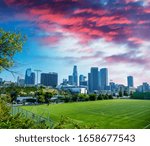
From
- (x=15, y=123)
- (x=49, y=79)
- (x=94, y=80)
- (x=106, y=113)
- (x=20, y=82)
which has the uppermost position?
(x=94, y=80)

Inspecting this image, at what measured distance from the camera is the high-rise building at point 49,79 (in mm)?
5662

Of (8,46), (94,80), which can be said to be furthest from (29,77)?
(94,80)

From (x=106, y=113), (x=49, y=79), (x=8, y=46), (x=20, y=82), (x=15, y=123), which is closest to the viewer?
(x=15, y=123)

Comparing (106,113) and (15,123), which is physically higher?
(15,123)

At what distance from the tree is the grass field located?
16.4ft

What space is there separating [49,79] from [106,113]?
1159 cm

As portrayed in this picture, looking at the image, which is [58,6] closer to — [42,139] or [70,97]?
[42,139]

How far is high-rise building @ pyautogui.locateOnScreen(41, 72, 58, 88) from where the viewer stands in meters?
5.66

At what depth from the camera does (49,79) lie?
19.2 feet

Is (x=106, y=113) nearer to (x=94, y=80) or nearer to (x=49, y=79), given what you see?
(x=94, y=80)

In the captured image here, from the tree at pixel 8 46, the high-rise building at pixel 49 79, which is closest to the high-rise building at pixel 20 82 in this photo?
the tree at pixel 8 46

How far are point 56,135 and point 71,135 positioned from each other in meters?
0.14

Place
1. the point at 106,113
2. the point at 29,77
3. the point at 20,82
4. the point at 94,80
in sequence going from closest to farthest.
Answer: the point at 20,82
the point at 29,77
the point at 94,80
the point at 106,113

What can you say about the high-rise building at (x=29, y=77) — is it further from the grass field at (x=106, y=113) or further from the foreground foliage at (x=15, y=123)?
the grass field at (x=106, y=113)
